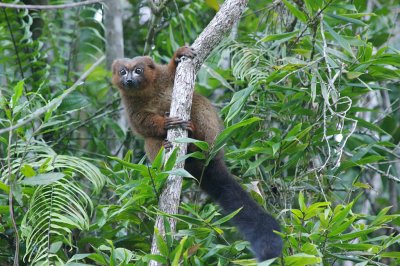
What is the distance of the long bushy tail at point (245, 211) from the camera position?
4301mm

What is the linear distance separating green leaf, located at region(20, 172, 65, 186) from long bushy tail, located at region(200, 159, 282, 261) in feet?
4.63

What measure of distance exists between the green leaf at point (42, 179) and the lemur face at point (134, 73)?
6.74 feet

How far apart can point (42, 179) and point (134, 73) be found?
2263 millimetres

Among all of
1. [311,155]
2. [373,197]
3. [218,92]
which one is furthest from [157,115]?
[373,197]

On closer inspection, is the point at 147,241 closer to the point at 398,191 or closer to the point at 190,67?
the point at 190,67

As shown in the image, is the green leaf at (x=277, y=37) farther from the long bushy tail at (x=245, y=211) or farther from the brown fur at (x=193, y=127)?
the long bushy tail at (x=245, y=211)

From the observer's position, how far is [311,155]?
5973mm

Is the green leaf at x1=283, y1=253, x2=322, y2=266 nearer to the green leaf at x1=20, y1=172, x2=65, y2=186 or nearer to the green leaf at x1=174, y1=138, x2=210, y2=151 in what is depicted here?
the green leaf at x1=174, y1=138, x2=210, y2=151

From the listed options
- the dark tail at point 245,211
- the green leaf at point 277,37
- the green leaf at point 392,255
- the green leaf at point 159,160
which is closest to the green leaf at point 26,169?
the green leaf at point 159,160

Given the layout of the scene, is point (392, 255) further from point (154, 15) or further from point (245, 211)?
point (154, 15)

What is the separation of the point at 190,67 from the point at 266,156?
1136mm

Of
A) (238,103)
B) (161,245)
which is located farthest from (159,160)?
(238,103)

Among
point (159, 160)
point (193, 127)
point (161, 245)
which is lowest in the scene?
point (161, 245)

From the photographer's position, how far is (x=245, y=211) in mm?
5004
